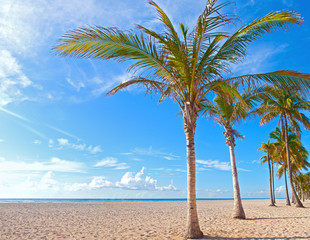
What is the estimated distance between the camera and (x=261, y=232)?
827 centimetres

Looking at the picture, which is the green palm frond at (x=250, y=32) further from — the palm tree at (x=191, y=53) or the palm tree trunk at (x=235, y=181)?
the palm tree trunk at (x=235, y=181)

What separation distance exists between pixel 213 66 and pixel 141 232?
652 centimetres

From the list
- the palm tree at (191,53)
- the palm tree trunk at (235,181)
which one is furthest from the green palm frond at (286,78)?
the palm tree trunk at (235,181)

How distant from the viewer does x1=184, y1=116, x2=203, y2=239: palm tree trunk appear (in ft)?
23.3

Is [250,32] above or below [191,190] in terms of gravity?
above

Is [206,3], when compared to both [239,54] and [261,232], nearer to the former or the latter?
[239,54]

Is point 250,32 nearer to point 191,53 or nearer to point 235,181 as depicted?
point 191,53

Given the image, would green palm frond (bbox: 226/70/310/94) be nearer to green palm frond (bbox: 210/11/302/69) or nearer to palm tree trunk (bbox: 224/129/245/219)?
green palm frond (bbox: 210/11/302/69)

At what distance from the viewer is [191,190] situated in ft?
23.5

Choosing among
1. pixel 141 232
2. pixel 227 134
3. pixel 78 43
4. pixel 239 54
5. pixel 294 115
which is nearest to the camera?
pixel 78 43

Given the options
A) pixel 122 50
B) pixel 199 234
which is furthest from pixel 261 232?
pixel 122 50

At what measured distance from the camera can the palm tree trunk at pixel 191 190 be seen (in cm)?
710

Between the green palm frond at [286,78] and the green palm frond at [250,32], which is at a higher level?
the green palm frond at [250,32]

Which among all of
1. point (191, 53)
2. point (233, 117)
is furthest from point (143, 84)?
point (233, 117)
